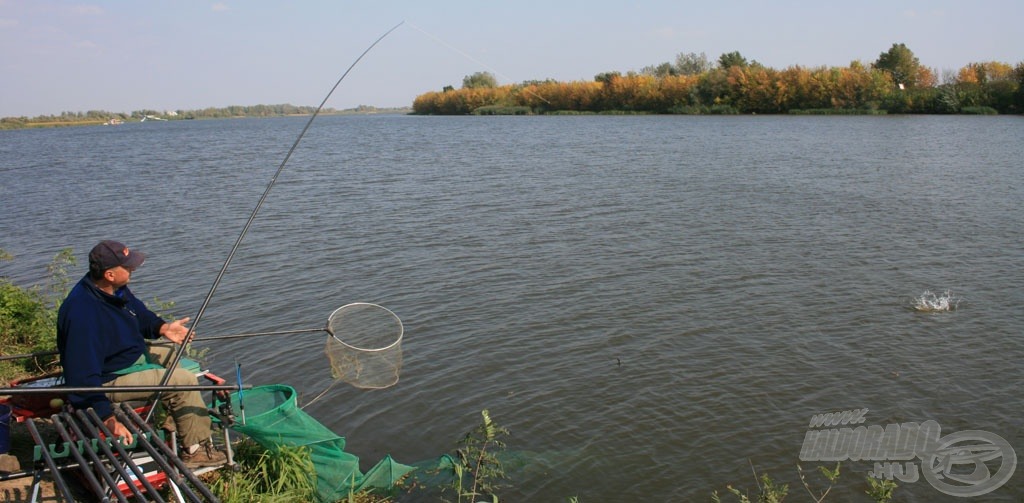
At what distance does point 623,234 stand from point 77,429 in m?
14.0

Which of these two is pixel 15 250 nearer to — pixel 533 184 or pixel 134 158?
pixel 533 184

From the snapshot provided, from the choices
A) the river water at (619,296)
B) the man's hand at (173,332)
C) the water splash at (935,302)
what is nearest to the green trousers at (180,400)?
the man's hand at (173,332)

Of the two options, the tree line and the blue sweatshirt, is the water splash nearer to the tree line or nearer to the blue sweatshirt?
the blue sweatshirt

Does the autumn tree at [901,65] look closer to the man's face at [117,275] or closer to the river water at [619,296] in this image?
the river water at [619,296]

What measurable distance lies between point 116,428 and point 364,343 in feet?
12.5

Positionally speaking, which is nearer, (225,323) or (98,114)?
(225,323)

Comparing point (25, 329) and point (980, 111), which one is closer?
point (25, 329)

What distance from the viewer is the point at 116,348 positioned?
18.6 ft

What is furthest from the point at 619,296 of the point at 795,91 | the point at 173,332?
the point at 795,91

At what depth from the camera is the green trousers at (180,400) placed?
228 inches

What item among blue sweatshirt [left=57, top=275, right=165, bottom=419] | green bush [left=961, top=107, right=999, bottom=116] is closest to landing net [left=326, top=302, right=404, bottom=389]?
blue sweatshirt [left=57, top=275, right=165, bottom=419]

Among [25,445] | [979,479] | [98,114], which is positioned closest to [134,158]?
[25,445]

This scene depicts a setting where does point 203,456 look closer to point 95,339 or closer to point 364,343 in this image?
point 95,339

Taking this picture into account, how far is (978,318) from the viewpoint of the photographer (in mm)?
11641
